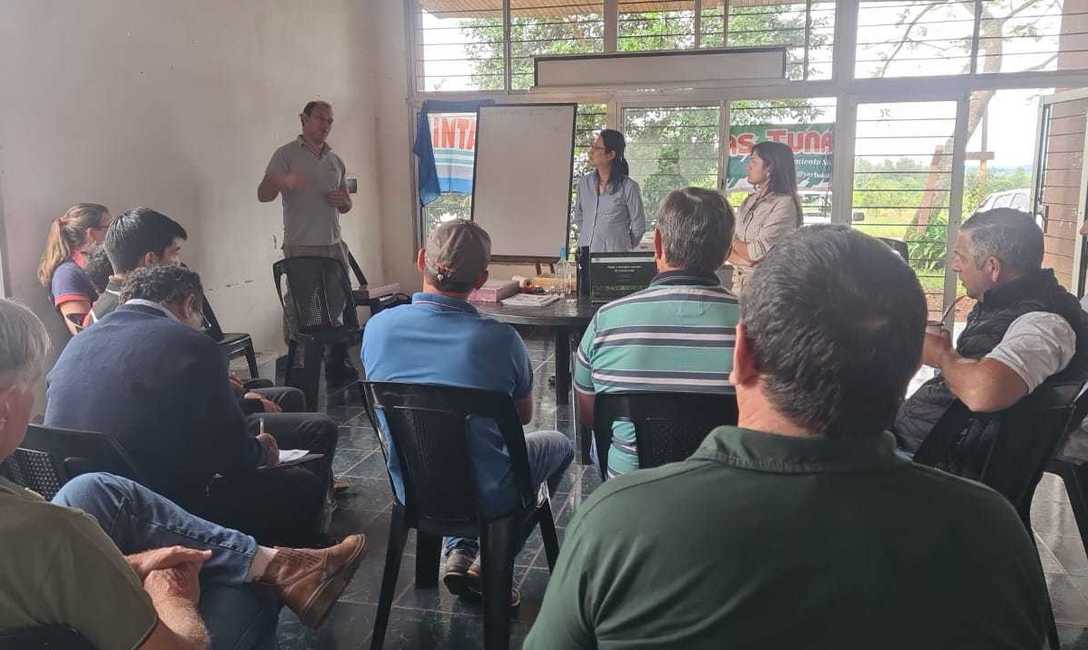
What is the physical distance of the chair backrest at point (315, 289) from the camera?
4.54m

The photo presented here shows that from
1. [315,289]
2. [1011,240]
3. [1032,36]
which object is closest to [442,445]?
[1011,240]

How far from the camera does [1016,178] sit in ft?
22.3

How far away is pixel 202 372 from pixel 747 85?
Result: 545cm

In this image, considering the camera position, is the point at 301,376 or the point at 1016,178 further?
the point at 1016,178

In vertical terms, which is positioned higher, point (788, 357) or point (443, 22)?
point (443, 22)

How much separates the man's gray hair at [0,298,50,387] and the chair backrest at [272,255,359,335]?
11.1 ft

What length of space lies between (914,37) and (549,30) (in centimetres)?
289

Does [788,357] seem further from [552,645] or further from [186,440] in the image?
[186,440]

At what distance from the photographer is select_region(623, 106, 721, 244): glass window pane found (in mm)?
6547

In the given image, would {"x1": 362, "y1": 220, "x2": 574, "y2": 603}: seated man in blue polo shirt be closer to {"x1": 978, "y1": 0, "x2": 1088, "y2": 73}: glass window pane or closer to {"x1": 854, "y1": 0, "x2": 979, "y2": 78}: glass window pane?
{"x1": 854, "y1": 0, "x2": 979, "y2": 78}: glass window pane

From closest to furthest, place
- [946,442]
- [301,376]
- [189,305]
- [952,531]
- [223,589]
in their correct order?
[952,531] < [223,589] < [946,442] < [189,305] < [301,376]

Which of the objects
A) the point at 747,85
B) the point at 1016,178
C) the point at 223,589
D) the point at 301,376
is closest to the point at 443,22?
the point at 747,85

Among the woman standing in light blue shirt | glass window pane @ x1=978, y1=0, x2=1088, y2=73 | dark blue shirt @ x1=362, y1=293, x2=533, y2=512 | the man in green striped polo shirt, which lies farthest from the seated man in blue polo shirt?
glass window pane @ x1=978, y1=0, x2=1088, y2=73

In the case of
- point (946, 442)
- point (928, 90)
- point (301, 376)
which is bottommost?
point (301, 376)
